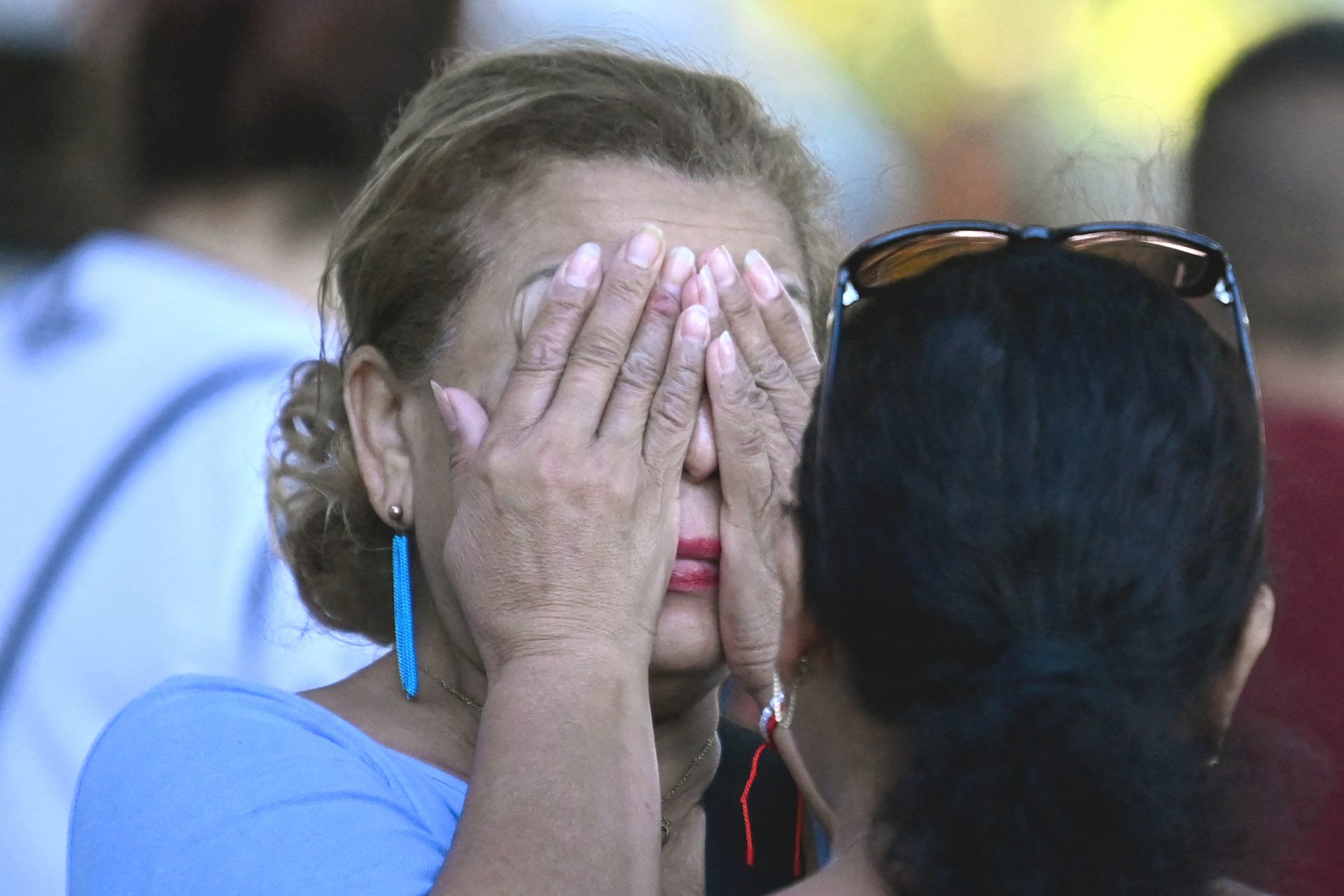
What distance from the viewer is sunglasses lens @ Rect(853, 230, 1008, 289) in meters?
1.28

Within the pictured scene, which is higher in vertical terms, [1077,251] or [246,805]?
[1077,251]

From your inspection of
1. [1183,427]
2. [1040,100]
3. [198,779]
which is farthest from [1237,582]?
[1040,100]

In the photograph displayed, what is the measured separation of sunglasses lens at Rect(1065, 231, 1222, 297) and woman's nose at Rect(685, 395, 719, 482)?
0.66 meters

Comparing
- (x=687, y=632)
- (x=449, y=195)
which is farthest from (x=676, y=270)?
(x=687, y=632)

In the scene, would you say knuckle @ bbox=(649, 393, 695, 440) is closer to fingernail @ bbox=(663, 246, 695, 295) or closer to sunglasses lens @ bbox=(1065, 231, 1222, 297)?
fingernail @ bbox=(663, 246, 695, 295)

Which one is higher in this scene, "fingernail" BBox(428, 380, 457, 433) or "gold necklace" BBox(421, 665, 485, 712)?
"fingernail" BBox(428, 380, 457, 433)

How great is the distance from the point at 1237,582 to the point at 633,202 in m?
1.03

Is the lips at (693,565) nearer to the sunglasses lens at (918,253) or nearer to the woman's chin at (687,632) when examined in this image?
the woman's chin at (687,632)

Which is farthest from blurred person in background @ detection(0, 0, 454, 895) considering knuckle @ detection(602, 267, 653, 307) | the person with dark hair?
the person with dark hair

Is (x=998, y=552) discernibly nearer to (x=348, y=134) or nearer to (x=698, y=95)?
(x=698, y=95)

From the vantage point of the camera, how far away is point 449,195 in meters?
1.95

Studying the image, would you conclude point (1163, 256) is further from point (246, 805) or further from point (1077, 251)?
point (246, 805)

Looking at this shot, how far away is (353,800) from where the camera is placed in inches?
59.7

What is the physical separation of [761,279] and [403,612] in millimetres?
673
